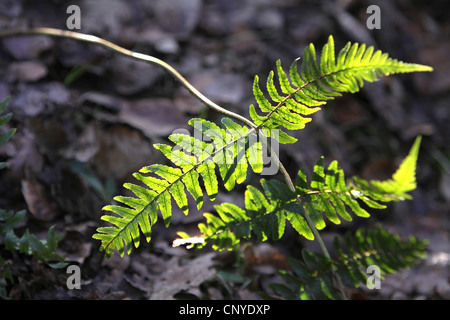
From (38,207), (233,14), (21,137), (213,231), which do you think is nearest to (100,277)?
(38,207)

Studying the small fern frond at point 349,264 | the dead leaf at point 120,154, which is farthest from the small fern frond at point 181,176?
the dead leaf at point 120,154

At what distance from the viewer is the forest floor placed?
6.64 ft

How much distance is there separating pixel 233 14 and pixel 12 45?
1.88 m

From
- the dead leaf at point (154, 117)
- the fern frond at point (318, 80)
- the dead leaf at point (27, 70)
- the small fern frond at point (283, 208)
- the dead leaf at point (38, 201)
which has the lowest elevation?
the small fern frond at point (283, 208)

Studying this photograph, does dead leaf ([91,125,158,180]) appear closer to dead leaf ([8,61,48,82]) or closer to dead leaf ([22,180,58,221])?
dead leaf ([22,180,58,221])

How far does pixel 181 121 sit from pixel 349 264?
4.74ft

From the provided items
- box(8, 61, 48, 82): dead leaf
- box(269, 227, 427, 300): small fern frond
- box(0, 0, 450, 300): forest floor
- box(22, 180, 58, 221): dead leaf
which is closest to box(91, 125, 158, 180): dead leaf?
box(0, 0, 450, 300): forest floor

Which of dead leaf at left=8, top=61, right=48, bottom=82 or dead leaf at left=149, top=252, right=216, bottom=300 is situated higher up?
dead leaf at left=8, top=61, right=48, bottom=82

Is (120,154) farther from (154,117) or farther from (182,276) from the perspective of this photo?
(182,276)

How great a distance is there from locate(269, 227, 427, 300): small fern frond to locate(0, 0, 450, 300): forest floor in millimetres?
393

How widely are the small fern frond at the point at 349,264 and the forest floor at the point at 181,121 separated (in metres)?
0.39

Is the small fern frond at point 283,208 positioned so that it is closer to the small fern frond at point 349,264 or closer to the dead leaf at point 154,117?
the small fern frond at point 349,264

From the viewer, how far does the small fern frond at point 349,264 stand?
162 centimetres

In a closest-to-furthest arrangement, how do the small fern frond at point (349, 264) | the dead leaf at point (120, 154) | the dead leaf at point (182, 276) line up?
the small fern frond at point (349, 264)
the dead leaf at point (182, 276)
the dead leaf at point (120, 154)
